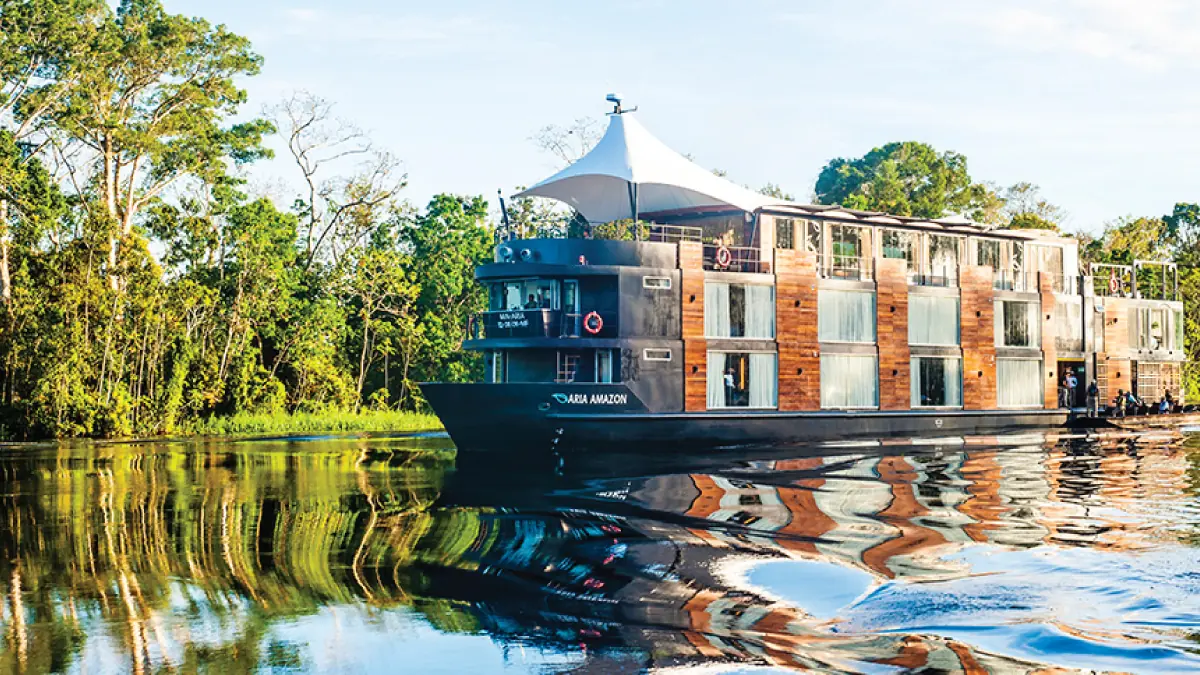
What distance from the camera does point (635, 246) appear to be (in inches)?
1037

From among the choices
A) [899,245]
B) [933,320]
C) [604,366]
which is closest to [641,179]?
[604,366]

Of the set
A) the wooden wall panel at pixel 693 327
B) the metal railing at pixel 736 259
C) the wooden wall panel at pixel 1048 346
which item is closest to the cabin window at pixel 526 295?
the wooden wall panel at pixel 693 327

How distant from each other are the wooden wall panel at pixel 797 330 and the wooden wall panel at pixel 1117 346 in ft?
36.6

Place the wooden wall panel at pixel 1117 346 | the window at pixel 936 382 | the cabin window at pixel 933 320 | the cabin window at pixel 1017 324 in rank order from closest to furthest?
the window at pixel 936 382 → the cabin window at pixel 933 320 → the cabin window at pixel 1017 324 → the wooden wall panel at pixel 1117 346

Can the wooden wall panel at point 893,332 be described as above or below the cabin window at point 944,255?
below

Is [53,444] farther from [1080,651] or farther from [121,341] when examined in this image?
[1080,651]

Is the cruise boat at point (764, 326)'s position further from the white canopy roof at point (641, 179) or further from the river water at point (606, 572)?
the river water at point (606, 572)

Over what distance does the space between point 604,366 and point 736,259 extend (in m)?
4.95

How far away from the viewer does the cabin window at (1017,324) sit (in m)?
34.1

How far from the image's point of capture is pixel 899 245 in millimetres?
32500

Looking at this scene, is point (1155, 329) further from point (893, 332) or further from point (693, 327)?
point (693, 327)

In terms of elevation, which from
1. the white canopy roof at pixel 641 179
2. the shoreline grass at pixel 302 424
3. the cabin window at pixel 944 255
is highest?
the white canopy roof at pixel 641 179

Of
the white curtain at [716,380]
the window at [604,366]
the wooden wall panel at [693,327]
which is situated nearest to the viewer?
the window at [604,366]

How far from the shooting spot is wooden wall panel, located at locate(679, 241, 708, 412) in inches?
1054
